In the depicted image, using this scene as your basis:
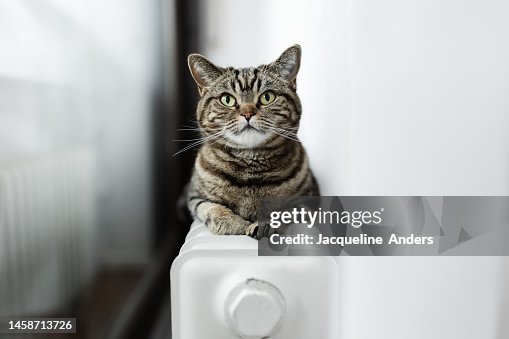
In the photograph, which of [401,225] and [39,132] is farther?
[39,132]

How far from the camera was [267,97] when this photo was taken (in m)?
0.37

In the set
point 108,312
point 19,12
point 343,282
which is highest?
point 19,12

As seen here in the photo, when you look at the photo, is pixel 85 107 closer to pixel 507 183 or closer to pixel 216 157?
pixel 216 157

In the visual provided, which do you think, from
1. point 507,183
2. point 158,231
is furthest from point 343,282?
point 158,231

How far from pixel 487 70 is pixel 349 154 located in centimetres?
13

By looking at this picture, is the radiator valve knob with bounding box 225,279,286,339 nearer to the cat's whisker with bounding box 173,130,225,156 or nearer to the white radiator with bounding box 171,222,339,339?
the white radiator with bounding box 171,222,339,339

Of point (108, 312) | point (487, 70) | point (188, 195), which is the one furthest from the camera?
point (108, 312)

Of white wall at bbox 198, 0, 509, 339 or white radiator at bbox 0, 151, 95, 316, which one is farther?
white radiator at bbox 0, 151, 95, 316

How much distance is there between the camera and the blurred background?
0.33 meters

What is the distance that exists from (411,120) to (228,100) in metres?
0.17

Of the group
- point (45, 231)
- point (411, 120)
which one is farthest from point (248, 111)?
point (45, 231)

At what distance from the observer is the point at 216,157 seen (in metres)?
0.40

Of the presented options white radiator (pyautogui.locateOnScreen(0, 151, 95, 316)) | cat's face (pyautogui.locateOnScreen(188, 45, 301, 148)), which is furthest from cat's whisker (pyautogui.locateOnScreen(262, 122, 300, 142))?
white radiator (pyautogui.locateOnScreen(0, 151, 95, 316))

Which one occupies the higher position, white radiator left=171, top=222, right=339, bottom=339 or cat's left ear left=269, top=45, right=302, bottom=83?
cat's left ear left=269, top=45, right=302, bottom=83
